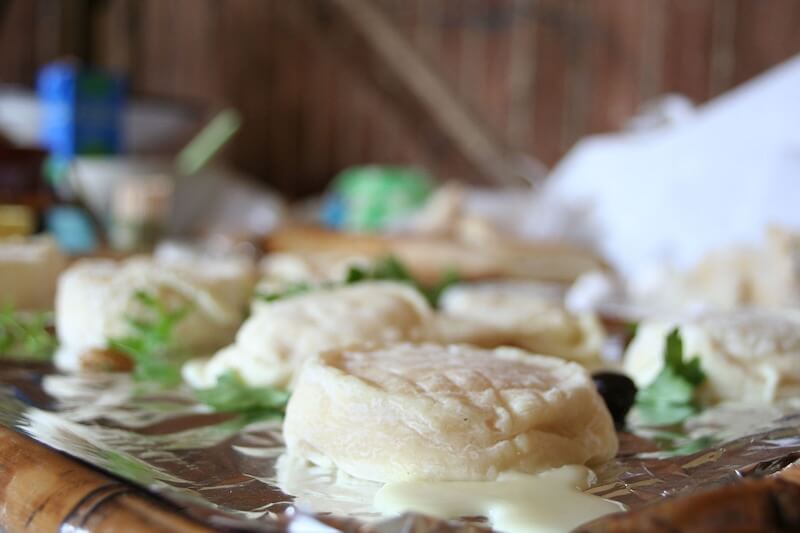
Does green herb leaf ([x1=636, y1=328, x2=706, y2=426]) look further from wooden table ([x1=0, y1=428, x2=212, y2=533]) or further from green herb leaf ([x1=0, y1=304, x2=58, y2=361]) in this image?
green herb leaf ([x1=0, y1=304, x2=58, y2=361])

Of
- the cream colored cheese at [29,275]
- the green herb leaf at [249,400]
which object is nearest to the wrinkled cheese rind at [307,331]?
the green herb leaf at [249,400]

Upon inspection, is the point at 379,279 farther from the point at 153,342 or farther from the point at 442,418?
the point at 442,418

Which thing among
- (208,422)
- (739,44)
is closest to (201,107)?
(739,44)

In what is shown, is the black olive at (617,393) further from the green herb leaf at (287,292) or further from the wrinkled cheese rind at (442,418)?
the green herb leaf at (287,292)

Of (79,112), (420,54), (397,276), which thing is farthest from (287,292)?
(420,54)

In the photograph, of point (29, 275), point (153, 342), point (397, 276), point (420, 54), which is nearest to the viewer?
point (153, 342)

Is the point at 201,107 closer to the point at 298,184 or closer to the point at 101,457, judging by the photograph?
the point at 298,184

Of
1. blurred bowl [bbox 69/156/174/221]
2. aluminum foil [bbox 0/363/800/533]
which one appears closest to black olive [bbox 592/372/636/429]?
aluminum foil [bbox 0/363/800/533]
